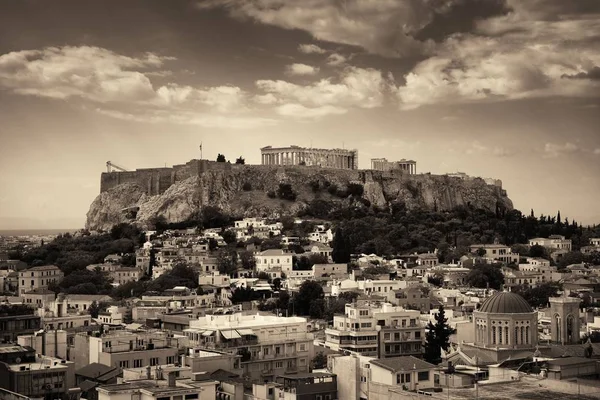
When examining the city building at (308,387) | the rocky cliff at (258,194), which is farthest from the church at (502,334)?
the rocky cliff at (258,194)

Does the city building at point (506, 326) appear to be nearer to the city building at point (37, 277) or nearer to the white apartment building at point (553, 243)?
the city building at point (37, 277)

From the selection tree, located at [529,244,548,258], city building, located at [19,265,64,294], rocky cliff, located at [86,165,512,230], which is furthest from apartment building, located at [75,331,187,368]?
rocky cliff, located at [86,165,512,230]

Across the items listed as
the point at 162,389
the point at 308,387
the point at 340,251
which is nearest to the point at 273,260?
the point at 340,251

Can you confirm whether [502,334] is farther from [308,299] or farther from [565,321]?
[308,299]

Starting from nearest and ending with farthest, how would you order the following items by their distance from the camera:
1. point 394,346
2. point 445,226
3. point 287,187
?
point 394,346 < point 445,226 < point 287,187

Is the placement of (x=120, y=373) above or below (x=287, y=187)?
below

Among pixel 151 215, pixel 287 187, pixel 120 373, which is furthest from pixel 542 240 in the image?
pixel 120 373

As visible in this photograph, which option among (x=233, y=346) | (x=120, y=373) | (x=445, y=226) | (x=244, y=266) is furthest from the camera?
(x=445, y=226)

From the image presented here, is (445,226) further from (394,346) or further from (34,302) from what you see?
(394,346)
